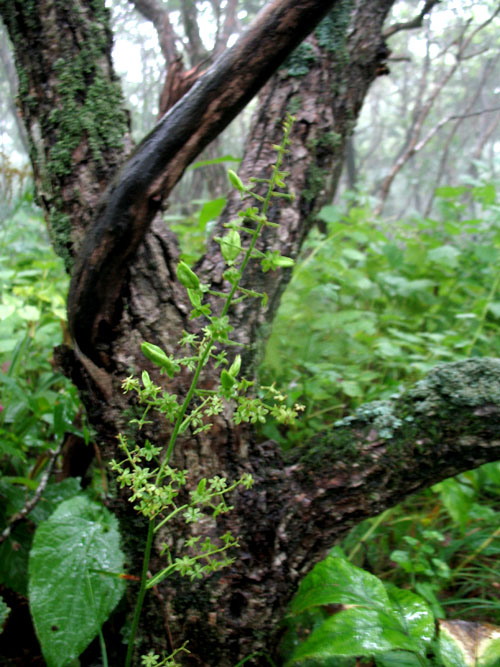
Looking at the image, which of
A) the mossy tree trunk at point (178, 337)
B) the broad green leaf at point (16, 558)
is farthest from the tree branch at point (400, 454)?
the broad green leaf at point (16, 558)

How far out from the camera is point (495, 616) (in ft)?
4.91

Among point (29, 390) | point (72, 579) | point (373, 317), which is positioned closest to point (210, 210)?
point (373, 317)

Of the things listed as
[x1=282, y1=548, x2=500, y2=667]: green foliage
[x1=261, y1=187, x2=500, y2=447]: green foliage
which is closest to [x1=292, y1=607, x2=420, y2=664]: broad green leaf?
[x1=282, y1=548, x2=500, y2=667]: green foliage

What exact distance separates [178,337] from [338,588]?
75 cm

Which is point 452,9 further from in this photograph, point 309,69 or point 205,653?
point 205,653

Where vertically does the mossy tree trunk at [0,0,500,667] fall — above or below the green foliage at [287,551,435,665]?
above

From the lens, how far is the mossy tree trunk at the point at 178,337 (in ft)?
3.91

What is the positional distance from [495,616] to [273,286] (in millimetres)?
1260

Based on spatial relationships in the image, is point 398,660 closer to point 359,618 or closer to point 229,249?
point 359,618

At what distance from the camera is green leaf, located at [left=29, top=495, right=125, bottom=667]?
1.20 meters

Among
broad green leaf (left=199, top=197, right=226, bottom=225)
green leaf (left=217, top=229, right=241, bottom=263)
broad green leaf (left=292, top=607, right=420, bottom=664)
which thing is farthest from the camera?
broad green leaf (left=199, top=197, right=226, bottom=225)

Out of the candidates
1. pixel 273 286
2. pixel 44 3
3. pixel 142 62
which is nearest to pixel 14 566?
pixel 273 286

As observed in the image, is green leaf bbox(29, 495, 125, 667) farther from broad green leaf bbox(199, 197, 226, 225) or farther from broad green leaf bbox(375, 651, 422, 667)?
broad green leaf bbox(199, 197, 226, 225)

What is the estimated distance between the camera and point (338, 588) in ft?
3.77
